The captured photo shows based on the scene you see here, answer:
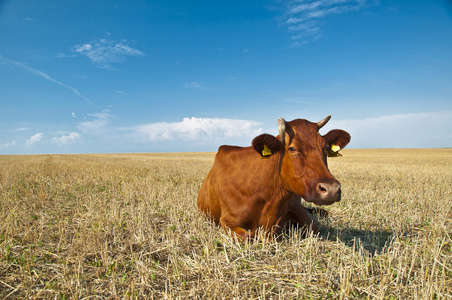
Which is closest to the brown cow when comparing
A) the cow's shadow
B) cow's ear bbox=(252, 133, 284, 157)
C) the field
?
cow's ear bbox=(252, 133, 284, 157)

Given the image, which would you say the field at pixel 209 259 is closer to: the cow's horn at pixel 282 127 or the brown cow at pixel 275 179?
the brown cow at pixel 275 179

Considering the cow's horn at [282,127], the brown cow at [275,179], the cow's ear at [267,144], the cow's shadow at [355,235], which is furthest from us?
the cow's shadow at [355,235]

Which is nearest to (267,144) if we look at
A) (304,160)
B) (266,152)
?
(266,152)

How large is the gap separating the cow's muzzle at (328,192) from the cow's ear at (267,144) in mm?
1029

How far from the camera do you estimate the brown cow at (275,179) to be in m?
3.86

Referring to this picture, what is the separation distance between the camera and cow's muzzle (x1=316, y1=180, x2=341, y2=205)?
3.41m

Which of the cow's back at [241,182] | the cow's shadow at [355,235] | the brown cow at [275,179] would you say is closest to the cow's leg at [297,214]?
the brown cow at [275,179]

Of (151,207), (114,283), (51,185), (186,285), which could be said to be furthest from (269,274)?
(51,185)

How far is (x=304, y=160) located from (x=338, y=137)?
117 cm

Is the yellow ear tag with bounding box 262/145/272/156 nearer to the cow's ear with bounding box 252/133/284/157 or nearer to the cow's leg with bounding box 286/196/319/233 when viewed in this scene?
the cow's ear with bounding box 252/133/284/157

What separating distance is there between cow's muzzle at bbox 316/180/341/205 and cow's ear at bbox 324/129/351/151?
4.36 ft

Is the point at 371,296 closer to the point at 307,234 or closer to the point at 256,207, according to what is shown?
the point at 307,234

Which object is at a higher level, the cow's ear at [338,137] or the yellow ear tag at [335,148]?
the cow's ear at [338,137]

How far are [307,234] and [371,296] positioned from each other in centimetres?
173
